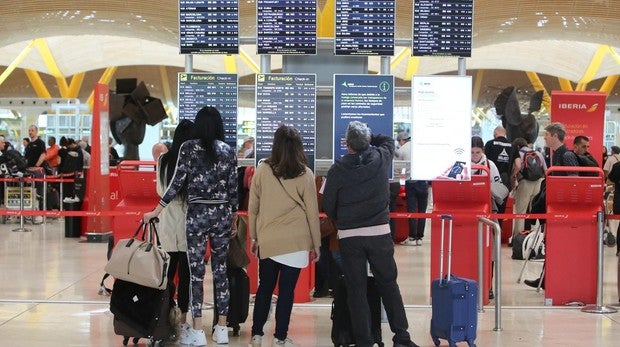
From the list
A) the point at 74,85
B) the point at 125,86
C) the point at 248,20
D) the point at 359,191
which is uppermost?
the point at 248,20

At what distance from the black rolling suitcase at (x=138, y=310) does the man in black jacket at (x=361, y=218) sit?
121 cm

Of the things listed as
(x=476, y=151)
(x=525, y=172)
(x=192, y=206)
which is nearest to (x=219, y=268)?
(x=192, y=206)

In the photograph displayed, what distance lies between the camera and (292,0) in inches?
284

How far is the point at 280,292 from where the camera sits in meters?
6.00

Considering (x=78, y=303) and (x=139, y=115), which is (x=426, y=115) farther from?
(x=139, y=115)

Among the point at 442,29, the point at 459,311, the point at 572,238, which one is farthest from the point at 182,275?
the point at 572,238

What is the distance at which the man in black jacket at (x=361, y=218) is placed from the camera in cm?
579

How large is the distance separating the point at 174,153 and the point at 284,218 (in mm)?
889

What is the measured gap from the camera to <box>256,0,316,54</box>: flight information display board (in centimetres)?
719

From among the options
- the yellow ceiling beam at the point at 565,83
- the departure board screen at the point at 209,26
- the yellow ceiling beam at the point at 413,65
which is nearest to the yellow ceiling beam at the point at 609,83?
the yellow ceiling beam at the point at 565,83

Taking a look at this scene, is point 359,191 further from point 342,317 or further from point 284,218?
point 342,317

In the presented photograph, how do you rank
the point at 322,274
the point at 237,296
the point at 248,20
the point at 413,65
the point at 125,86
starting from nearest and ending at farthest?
the point at 237,296
the point at 322,274
the point at 125,86
the point at 248,20
the point at 413,65

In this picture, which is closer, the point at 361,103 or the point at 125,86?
the point at 361,103

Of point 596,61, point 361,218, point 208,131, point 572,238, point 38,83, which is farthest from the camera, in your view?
point 38,83
